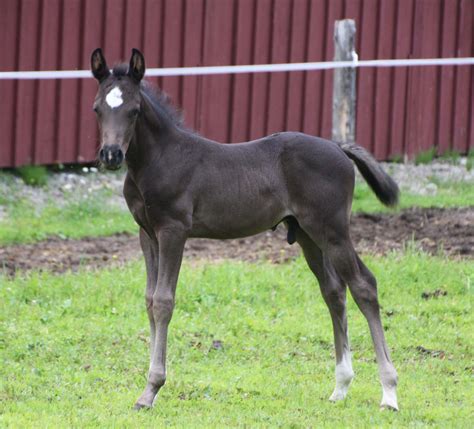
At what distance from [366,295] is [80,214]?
6.80 meters

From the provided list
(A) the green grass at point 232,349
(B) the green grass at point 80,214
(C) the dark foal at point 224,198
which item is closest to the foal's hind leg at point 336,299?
(C) the dark foal at point 224,198

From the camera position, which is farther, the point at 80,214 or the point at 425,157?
the point at 425,157

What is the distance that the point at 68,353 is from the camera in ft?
28.2

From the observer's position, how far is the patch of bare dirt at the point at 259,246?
1145 centimetres

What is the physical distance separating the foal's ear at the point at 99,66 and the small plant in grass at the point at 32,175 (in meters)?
7.40

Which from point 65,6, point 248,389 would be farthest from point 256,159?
point 65,6

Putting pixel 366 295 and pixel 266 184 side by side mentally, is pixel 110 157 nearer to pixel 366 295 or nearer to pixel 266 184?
pixel 266 184

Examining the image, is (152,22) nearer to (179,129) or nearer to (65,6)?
(65,6)

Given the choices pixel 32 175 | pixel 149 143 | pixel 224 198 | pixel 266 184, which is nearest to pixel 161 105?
pixel 149 143

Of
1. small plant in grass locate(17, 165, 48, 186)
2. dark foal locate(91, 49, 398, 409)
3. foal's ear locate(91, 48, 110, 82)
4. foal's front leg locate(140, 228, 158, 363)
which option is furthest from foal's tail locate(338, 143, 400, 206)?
small plant in grass locate(17, 165, 48, 186)

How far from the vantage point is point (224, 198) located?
7453 millimetres

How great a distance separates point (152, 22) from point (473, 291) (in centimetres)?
663

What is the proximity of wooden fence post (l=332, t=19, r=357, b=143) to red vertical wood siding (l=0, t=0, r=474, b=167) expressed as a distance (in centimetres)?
265

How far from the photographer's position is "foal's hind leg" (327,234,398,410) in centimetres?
735
